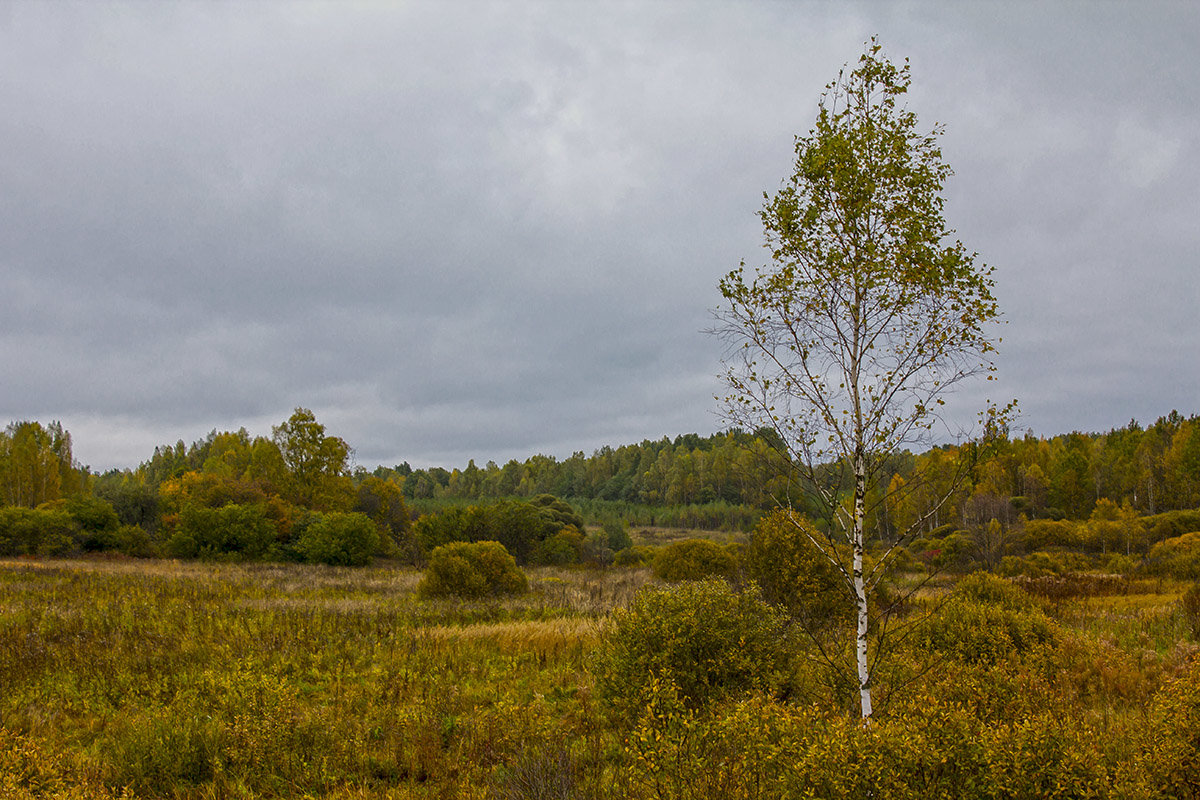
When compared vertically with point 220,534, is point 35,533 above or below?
above

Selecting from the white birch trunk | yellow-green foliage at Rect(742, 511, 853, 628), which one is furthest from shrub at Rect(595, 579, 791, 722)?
yellow-green foliage at Rect(742, 511, 853, 628)

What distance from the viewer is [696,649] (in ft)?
26.4

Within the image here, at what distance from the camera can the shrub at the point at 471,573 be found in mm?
21047

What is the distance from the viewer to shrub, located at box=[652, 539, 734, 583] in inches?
940

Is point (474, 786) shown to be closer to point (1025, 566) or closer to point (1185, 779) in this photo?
point (1185, 779)

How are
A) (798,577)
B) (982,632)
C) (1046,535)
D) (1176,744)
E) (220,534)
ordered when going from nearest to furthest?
(1176,744), (982,632), (798,577), (220,534), (1046,535)

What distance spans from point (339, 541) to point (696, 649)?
32725 mm

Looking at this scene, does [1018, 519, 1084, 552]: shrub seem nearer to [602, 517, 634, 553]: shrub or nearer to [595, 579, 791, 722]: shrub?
[602, 517, 634, 553]: shrub

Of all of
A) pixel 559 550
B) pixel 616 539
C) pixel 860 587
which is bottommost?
pixel 616 539

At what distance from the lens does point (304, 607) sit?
17.5 meters

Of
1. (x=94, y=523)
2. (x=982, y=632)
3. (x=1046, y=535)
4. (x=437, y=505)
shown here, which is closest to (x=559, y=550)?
(x=94, y=523)

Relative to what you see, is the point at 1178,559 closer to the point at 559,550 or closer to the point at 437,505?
the point at 559,550

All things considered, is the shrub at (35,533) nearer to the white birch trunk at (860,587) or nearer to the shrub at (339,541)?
the shrub at (339,541)

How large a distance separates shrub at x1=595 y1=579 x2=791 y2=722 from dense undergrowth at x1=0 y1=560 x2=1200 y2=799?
0.11 ft
